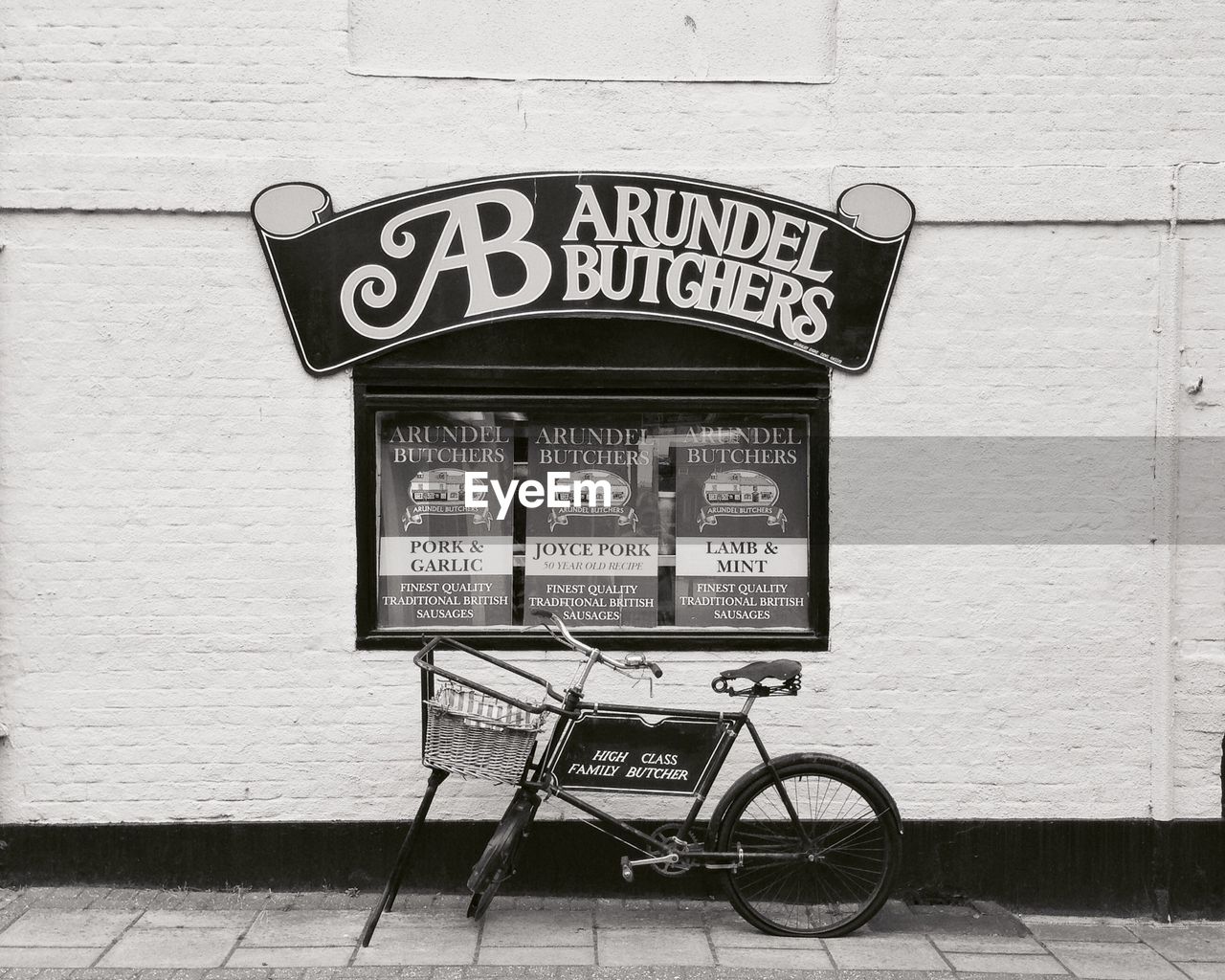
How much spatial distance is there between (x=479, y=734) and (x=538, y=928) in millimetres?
991

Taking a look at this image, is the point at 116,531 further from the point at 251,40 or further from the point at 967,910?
the point at 967,910

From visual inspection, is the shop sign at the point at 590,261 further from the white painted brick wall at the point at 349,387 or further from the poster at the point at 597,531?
the poster at the point at 597,531

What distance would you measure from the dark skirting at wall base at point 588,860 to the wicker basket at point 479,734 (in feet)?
2.85

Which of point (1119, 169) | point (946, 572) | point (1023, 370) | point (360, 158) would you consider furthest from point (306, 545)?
point (1119, 169)

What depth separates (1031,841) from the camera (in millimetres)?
5688

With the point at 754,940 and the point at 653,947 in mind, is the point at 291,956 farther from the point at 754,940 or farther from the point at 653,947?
the point at 754,940

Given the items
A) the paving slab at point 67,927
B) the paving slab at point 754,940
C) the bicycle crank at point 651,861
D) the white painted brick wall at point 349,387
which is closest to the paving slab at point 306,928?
the white painted brick wall at point 349,387

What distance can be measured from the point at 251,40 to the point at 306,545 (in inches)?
92.8

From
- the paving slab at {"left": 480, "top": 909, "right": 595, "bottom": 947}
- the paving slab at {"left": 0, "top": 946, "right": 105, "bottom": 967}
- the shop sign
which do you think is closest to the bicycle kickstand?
the paving slab at {"left": 480, "top": 909, "right": 595, "bottom": 947}

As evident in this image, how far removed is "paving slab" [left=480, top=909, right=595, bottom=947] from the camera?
509cm

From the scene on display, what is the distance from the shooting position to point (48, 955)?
192 inches

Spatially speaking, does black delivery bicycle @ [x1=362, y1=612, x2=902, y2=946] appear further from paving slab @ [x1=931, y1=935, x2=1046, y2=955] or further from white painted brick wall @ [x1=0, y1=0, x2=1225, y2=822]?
white painted brick wall @ [x1=0, y1=0, x2=1225, y2=822]

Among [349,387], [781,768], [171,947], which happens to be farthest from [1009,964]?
[349,387]

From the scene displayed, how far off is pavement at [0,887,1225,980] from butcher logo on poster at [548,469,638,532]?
1.80 meters
